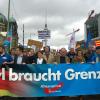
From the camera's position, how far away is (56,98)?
13641mm

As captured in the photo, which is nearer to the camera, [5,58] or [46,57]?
[5,58]

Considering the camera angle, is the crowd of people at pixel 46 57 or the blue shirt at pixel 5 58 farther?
the crowd of people at pixel 46 57

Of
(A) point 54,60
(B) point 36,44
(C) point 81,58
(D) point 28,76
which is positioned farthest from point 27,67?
(B) point 36,44

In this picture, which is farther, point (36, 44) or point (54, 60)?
point (36, 44)

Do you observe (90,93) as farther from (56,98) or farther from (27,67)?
(27,67)

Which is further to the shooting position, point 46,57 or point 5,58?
point 46,57

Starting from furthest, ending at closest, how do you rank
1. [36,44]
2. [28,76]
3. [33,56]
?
[36,44], [33,56], [28,76]

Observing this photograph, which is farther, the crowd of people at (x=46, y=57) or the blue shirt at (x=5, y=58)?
the crowd of people at (x=46, y=57)

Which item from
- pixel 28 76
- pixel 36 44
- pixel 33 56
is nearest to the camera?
pixel 28 76

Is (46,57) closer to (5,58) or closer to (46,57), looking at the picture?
(46,57)

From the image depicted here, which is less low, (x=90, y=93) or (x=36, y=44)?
(x=36, y=44)

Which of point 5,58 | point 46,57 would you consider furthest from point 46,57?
point 5,58

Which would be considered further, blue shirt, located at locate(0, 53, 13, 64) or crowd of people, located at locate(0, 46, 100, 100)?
crowd of people, located at locate(0, 46, 100, 100)

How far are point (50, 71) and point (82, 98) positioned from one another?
4.93 feet
